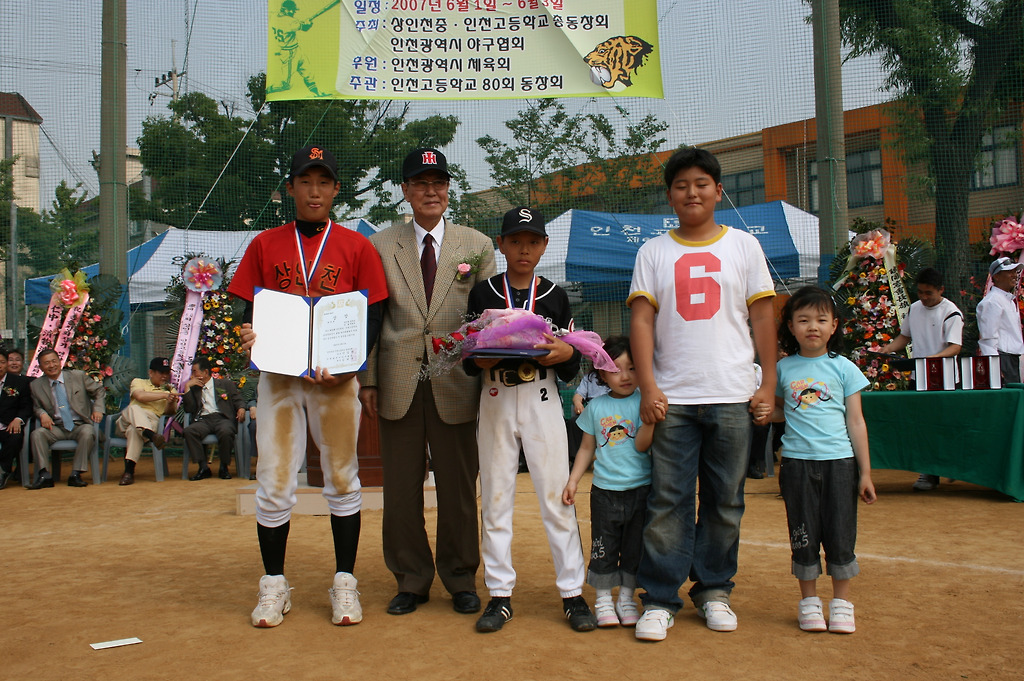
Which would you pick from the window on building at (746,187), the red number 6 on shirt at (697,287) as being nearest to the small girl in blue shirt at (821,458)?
the red number 6 on shirt at (697,287)

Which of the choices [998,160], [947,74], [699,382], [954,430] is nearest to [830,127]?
[947,74]

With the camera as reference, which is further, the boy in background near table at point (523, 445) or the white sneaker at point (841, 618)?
the boy in background near table at point (523, 445)

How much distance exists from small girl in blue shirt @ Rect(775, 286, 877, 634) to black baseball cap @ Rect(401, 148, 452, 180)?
62.2 inches

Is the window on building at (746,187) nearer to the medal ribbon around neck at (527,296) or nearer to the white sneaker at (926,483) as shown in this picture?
the white sneaker at (926,483)

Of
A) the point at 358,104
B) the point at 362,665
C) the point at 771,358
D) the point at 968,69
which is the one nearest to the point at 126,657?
the point at 362,665

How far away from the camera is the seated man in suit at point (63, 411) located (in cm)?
826

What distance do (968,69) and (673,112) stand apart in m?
3.42

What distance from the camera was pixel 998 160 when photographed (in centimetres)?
978

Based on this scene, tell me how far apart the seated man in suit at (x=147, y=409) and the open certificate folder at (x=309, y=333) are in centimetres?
592

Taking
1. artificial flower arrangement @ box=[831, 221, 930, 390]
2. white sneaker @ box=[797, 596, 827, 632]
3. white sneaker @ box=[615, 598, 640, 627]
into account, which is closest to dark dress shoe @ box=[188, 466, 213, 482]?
artificial flower arrangement @ box=[831, 221, 930, 390]

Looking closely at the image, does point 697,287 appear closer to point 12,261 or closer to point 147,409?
point 147,409

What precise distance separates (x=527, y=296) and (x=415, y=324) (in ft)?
1.67

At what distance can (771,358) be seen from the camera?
3.15 meters

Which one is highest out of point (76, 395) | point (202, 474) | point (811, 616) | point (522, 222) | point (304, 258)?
point (522, 222)
